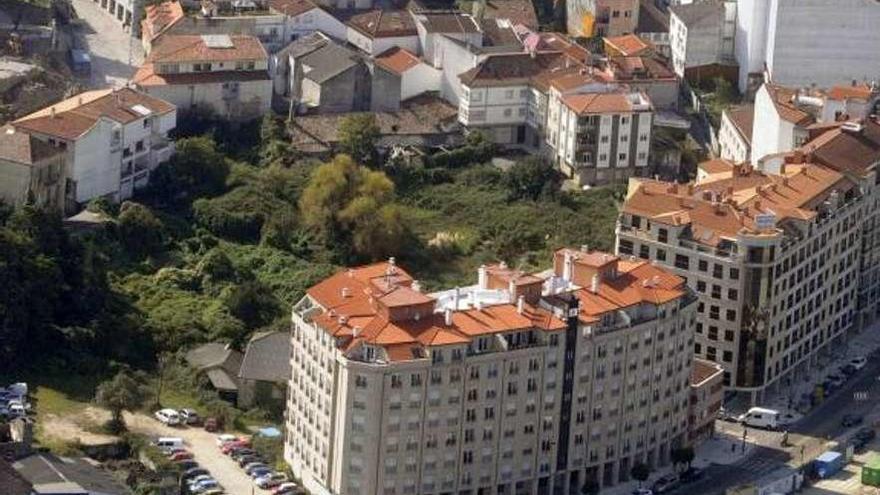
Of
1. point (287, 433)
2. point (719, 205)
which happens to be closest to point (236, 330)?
point (287, 433)

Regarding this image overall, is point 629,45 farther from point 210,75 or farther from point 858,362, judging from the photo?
point 858,362

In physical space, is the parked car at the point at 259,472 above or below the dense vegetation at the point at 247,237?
below

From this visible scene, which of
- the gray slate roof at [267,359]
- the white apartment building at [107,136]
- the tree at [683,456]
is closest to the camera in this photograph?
the tree at [683,456]

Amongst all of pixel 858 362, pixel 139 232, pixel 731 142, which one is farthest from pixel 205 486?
pixel 731 142

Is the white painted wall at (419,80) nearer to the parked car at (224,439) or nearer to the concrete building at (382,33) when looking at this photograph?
the concrete building at (382,33)

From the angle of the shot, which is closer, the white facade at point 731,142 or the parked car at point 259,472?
the parked car at point 259,472

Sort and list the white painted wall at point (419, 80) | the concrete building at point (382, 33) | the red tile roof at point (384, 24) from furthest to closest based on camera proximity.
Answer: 1. the red tile roof at point (384, 24)
2. the concrete building at point (382, 33)
3. the white painted wall at point (419, 80)

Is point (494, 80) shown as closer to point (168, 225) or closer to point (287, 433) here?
point (168, 225)

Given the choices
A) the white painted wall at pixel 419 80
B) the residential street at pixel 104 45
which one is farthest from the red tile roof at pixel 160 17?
the white painted wall at pixel 419 80
